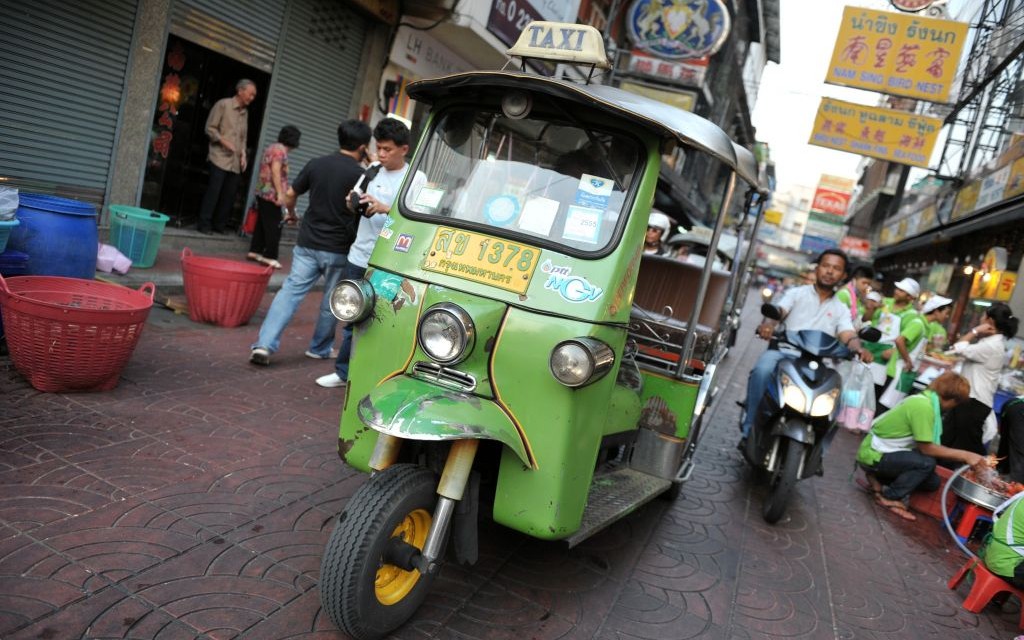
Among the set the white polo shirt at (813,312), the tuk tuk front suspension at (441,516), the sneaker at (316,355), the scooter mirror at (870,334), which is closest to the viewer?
the tuk tuk front suspension at (441,516)

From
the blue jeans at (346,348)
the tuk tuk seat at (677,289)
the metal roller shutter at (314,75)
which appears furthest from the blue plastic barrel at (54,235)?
the metal roller shutter at (314,75)

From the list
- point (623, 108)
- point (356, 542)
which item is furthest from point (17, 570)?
point (623, 108)

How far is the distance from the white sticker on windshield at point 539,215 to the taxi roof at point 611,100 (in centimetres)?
48

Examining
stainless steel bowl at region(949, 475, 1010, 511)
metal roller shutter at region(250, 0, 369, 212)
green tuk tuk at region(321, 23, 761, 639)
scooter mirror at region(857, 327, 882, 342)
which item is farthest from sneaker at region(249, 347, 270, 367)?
stainless steel bowl at region(949, 475, 1010, 511)

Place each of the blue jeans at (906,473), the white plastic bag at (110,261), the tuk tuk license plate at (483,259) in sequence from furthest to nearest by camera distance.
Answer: the white plastic bag at (110,261), the blue jeans at (906,473), the tuk tuk license plate at (483,259)

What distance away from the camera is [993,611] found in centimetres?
459

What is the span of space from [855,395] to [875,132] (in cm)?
1038

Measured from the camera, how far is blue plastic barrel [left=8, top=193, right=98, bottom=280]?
4.88m

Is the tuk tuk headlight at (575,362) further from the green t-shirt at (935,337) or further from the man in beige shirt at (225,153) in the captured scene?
the green t-shirt at (935,337)

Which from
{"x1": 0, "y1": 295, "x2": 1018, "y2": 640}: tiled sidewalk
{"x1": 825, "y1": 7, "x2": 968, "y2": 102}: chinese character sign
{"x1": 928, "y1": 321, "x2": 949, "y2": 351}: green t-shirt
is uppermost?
{"x1": 825, "y1": 7, "x2": 968, "y2": 102}: chinese character sign

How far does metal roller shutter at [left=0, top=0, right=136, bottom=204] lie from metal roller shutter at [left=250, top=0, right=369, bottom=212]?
229cm

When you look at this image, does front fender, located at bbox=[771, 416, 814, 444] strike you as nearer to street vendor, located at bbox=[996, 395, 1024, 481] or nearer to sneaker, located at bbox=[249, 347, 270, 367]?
street vendor, located at bbox=[996, 395, 1024, 481]

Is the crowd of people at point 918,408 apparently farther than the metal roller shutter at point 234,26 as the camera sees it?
No

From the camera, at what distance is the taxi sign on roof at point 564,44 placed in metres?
3.39
